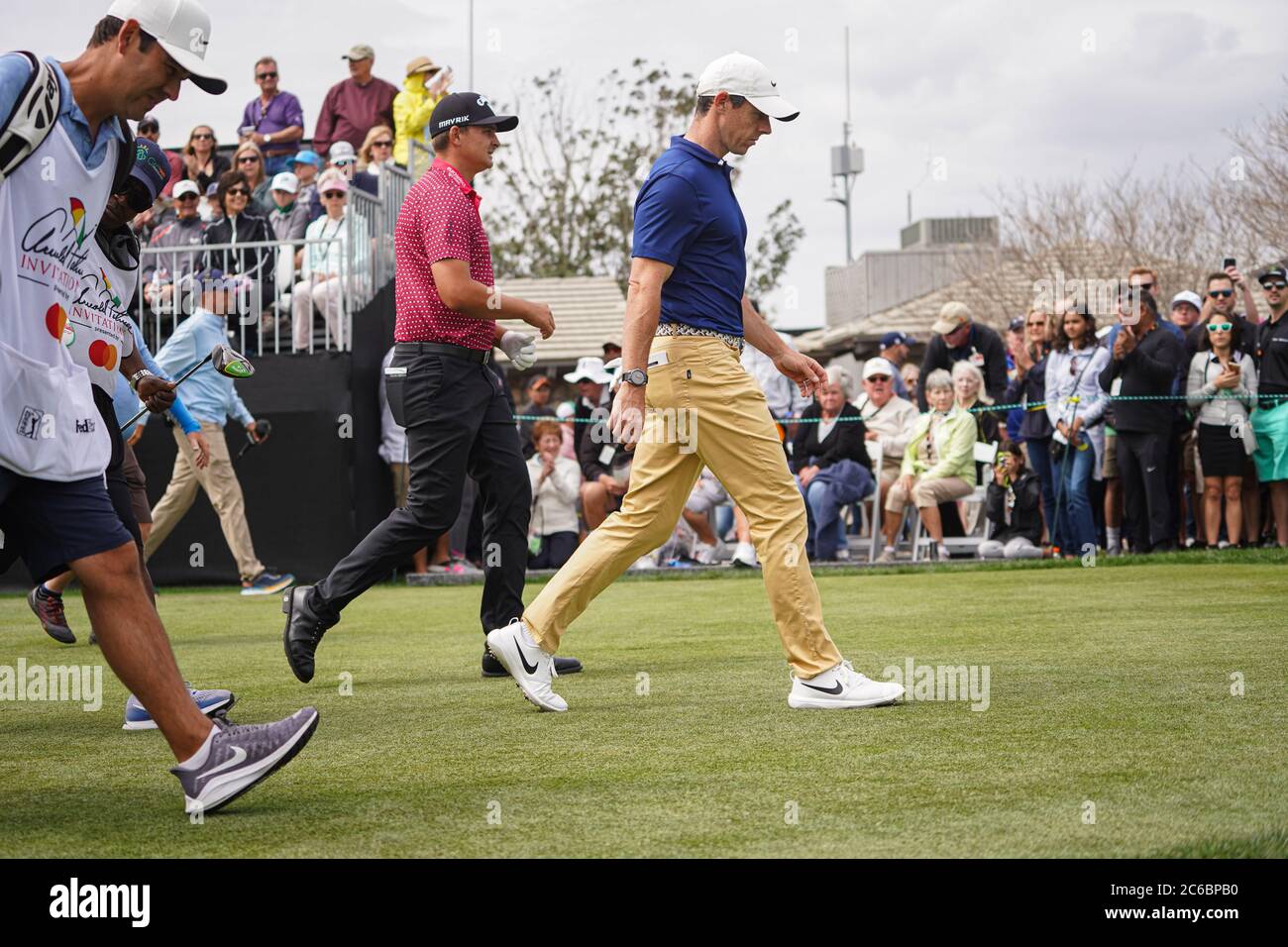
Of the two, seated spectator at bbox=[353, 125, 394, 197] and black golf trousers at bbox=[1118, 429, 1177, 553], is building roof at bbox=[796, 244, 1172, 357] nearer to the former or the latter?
seated spectator at bbox=[353, 125, 394, 197]

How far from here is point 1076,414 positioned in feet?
48.6

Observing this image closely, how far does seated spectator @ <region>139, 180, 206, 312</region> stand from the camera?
1689 centimetres

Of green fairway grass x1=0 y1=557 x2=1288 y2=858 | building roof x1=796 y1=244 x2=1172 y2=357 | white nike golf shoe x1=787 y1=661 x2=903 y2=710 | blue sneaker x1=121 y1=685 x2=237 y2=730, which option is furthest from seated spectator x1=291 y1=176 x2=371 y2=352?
building roof x1=796 y1=244 x2=1172 y2=357

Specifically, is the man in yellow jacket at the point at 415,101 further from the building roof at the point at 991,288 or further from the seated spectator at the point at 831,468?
the building roof at the point at 991,288

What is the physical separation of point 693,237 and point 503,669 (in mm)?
2333

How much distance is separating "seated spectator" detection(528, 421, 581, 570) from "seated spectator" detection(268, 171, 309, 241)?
134 inches

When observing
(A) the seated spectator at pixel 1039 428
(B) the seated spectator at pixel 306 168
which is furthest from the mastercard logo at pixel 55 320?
(B) the seated spectator at pixel 306 168

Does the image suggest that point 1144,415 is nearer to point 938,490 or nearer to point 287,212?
point 938,490

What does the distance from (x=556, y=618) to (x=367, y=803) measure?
2.01 metres

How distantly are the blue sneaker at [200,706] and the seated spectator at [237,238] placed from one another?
10985 mm

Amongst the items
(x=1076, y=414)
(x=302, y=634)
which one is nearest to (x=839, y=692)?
(x=302, y=634)

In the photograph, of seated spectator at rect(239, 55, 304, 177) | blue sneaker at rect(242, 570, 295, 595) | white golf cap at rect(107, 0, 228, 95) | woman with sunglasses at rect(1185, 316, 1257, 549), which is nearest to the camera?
white golf cap at rect(107, 0, 228, 95)

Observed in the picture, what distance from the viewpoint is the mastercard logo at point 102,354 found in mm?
5152
